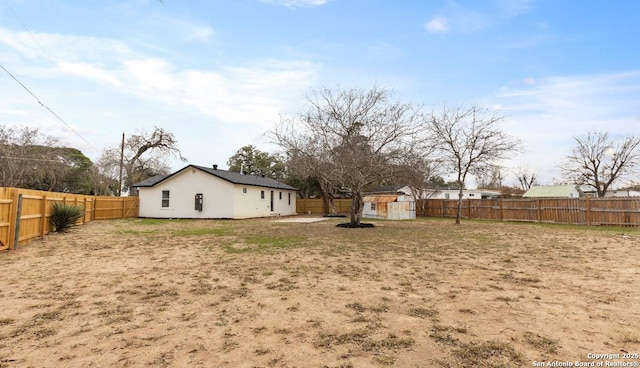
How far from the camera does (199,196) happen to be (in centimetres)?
2162

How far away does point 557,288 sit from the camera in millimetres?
4703

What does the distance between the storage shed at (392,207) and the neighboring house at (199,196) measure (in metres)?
8.67

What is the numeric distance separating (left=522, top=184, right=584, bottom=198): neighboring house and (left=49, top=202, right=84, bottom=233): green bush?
137 ft

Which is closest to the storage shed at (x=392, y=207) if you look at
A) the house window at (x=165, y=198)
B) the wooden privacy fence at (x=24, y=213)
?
the house window at (x=165, y=198)

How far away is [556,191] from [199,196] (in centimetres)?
3789

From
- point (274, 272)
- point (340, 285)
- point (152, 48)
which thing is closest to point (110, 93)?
point (152, 48)

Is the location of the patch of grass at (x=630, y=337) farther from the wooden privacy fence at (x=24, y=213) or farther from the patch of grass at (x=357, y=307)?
the wooden privacy fence at (x=24, y=213)

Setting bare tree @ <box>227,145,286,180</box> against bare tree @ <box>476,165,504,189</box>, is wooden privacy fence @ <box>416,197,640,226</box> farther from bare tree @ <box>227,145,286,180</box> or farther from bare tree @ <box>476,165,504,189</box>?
bare tree @ <box>227,145,286,180</box>

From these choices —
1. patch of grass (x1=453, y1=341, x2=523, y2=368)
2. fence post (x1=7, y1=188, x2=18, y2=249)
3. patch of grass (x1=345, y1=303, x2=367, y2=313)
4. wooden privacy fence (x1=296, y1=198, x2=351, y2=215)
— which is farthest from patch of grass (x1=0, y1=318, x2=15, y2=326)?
wooden privacy fence (x1=296, y1=198, x2=351, y2=215)

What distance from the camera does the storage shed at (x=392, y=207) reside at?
22391 millimetres

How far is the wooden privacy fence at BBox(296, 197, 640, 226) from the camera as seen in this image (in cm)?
1530

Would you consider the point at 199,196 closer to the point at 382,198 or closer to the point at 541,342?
the point at 382,198

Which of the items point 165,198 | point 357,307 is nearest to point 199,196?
point 165,198

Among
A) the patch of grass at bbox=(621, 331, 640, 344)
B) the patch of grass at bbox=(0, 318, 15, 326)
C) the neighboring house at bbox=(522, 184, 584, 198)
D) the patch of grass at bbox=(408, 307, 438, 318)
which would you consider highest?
the neighboring house at bbox=(522, 184, 584, 198)
